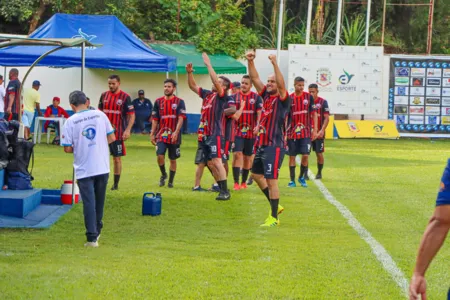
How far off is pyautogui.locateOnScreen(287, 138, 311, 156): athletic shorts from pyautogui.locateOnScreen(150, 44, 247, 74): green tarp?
1517cm

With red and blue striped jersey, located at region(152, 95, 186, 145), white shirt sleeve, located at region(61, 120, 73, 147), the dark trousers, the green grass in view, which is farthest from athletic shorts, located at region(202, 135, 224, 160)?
white shirt sleeve, located at region(61, 120, 73, 147)

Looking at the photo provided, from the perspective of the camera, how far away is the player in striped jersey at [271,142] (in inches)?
496

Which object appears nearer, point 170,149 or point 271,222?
point 271,222

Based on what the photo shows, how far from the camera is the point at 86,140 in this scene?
421 inches

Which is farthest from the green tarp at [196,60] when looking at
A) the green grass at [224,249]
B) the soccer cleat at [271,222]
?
the soccer cleat at [271,222]

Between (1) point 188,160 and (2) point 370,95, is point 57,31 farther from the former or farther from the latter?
(2) point 370,95

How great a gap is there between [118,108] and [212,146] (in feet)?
6.08

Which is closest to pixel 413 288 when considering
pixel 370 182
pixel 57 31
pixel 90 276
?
pixel 90 276

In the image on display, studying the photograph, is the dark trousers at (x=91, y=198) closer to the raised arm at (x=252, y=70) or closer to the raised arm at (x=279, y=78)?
the raised arm at (x=279, y=78)

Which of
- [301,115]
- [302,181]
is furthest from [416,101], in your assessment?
[301,115]

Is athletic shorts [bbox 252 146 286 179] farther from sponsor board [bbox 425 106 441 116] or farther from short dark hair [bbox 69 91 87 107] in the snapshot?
sponsor board [bbox 425 106 441 116]

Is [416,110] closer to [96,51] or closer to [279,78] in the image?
[96,51]

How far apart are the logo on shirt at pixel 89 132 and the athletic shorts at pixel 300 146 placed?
25.7 feet

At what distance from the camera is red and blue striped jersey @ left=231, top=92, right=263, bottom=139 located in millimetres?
17156
